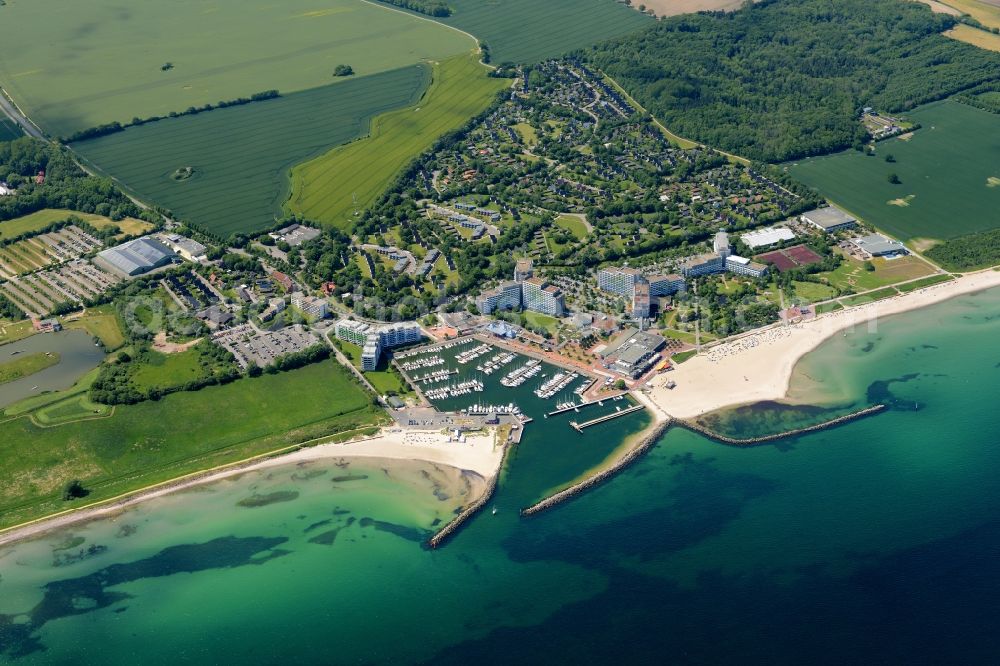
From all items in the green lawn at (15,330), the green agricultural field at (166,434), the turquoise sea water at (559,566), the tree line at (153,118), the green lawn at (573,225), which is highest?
the tree line at (153,118)

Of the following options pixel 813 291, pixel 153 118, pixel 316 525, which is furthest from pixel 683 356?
pixel 153 118

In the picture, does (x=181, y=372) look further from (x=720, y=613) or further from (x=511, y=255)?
(x=720, y=613)

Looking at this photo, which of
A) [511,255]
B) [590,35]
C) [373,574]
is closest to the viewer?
[373,574]

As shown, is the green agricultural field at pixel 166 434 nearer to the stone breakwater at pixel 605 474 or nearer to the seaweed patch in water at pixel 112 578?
the seaweed patch in water at pixel 112 578

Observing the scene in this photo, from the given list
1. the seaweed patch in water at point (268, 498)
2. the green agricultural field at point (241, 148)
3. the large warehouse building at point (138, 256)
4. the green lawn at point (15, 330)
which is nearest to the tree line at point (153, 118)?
the green agricultural field at point (241, 148)

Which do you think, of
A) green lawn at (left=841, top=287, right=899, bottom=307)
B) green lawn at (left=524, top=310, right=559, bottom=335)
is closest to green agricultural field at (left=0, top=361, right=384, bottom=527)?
green lawn at (left=524, top=310, right=559, bottom=335)

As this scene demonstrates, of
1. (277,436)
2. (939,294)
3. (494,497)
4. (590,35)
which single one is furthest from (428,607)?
(590,35)
